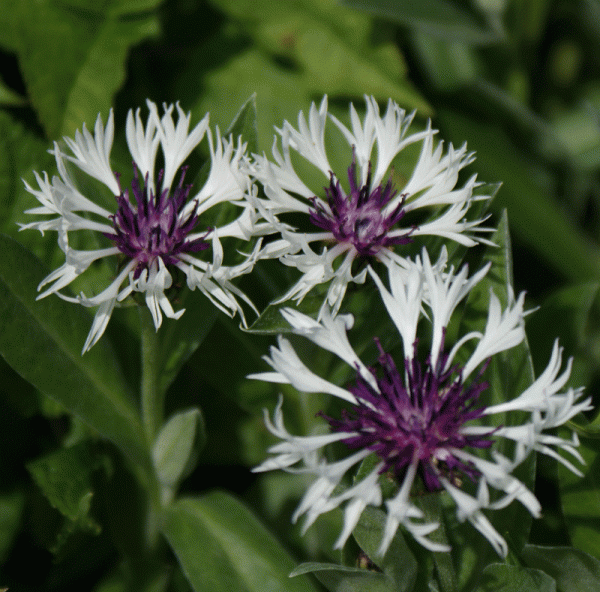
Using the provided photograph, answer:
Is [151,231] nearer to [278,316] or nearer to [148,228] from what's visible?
[148,228]

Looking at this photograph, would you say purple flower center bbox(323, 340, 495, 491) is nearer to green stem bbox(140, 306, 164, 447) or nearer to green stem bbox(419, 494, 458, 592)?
green stem bbox(419, 494, 458, 592)

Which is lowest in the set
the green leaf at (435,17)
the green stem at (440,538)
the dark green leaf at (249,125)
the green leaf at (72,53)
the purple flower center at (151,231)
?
the green stem at (440,538)

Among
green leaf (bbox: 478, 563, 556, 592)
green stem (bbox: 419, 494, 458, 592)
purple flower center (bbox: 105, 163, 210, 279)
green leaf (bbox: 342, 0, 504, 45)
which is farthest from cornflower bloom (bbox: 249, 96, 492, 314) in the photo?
green leaf (bbox: 342, 0, 504, 45)

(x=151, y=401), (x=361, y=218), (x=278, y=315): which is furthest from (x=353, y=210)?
(x=151, y=401)

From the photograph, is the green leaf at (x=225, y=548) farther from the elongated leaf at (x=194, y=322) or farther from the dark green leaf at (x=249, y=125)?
the dark green leaf at (x=249, y=125)


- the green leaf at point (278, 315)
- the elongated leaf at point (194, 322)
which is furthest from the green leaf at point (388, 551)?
the elongated leaf at point (194, 322)

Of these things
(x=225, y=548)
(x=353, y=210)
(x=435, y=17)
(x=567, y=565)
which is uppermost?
(x=435, y=17)
